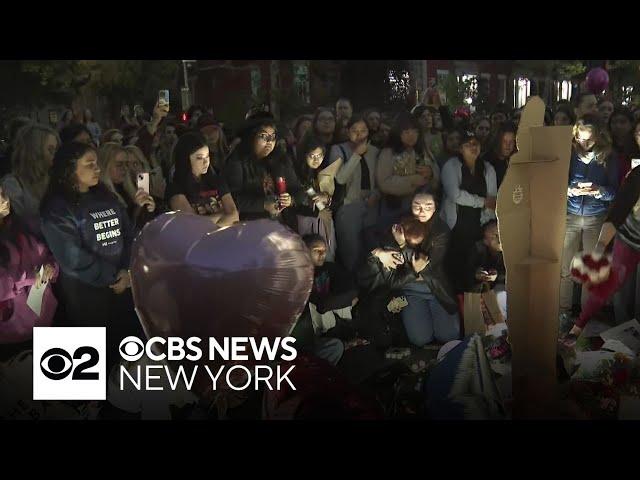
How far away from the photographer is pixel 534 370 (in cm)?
479

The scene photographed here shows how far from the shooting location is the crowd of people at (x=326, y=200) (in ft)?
15.0

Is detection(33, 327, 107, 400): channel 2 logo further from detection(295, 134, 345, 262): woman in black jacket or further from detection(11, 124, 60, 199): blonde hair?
detection(295, 134, 345, 262): woman in black jacket

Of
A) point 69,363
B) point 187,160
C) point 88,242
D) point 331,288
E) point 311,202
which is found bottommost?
point 69,363

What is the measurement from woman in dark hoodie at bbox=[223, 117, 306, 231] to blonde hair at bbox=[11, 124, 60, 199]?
2.69 feet

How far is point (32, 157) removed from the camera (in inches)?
179

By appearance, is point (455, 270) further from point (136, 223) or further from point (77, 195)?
point (77, 195)

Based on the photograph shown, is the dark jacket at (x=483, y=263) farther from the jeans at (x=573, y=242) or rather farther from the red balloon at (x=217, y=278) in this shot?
the red balloon at (x=217, y=278)

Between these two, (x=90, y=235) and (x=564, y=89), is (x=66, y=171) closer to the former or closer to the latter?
(x=90, y=235)

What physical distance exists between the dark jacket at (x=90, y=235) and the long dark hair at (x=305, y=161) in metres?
0.83

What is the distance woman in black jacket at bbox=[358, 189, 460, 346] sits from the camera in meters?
4.71

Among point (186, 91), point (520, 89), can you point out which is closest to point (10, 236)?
point (186, 91)

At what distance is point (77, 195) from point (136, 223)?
0.30 metres

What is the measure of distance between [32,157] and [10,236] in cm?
38

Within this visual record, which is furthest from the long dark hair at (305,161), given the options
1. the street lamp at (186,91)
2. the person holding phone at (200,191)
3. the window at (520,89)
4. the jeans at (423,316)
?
the window at (520,89)
